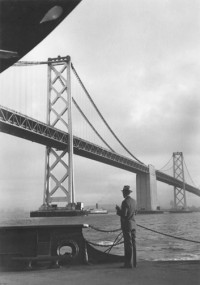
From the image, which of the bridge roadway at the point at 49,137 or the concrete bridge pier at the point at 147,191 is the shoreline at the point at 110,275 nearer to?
the bridge roadway at the point at 49,137

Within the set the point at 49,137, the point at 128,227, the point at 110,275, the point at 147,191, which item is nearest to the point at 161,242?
the point at 128,227

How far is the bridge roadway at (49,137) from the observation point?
37312 mm

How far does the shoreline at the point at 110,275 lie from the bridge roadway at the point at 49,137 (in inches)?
1200

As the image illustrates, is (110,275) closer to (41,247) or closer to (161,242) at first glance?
(41,247)

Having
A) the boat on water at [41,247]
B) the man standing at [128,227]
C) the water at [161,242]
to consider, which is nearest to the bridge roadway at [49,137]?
the water at [161,242]

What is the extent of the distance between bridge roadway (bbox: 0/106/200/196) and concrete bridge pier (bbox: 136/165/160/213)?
408 cm

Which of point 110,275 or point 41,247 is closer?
point 110,275

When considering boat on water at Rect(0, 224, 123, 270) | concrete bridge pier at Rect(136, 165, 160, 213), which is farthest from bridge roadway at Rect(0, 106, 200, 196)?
boat on water at Rect(0, 224, 123, 270)

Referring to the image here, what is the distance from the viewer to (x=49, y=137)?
4203 cm

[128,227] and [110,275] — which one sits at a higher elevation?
[128,227]

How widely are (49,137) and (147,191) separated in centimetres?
2794

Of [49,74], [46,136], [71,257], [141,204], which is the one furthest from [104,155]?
[71,257]

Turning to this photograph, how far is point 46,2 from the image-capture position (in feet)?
10.4

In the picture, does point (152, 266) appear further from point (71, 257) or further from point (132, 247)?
point (71, 257)
